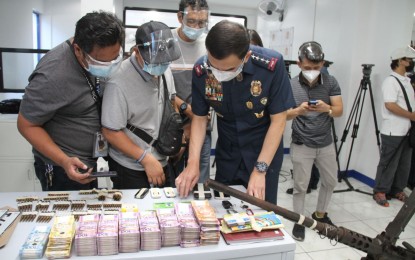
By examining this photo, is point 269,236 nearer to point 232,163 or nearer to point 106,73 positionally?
point 232,163

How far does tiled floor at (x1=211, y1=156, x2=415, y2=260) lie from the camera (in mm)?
2309

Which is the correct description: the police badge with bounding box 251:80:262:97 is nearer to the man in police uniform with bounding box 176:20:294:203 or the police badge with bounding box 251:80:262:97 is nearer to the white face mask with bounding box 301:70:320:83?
the man in police uniform with bounding box 176:20:294:203

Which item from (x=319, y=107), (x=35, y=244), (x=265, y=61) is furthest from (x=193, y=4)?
(x=35, y=244)

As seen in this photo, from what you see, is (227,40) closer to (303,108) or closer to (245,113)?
(245,113)

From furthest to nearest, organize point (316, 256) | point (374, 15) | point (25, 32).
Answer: point (25, 32) < point (374, 15) < point (316, 256)

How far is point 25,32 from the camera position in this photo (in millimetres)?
4465

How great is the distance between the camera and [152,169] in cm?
143

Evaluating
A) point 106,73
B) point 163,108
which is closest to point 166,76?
point 163,108

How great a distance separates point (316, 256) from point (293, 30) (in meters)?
3.44

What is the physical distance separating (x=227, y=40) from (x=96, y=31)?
1.65ft

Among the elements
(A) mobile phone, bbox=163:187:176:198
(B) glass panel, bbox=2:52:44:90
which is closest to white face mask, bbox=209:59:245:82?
(A) mobile phone, bbox=163:187:176:198

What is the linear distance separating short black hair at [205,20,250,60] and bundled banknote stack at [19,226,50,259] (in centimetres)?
80

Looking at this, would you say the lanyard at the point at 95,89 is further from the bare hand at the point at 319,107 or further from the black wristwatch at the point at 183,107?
the bare hand at the point at 319,107

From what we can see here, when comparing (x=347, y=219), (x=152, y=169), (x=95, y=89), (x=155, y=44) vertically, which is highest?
(x=155, y=44)
